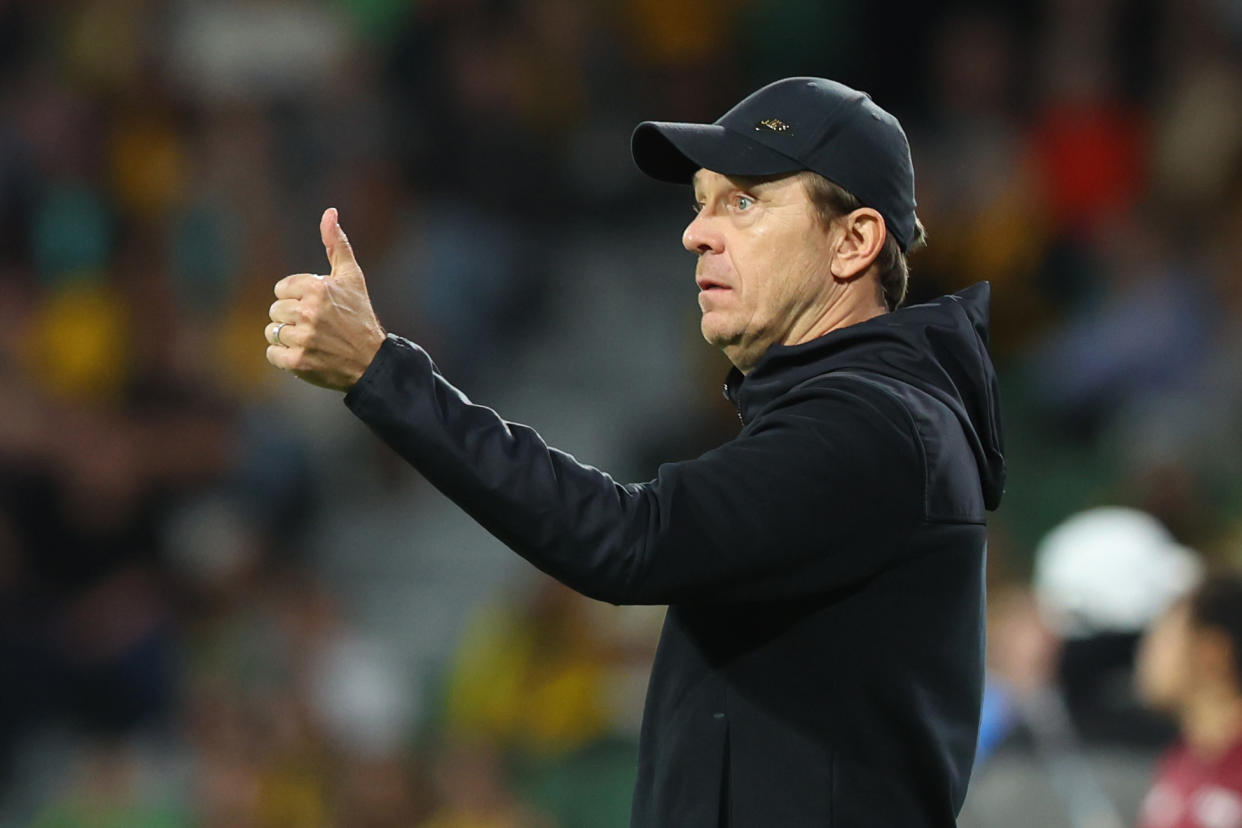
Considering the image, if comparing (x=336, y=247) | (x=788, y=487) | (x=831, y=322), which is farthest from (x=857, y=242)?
(x=336, y=247)

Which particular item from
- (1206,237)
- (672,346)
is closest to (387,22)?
(672,346)

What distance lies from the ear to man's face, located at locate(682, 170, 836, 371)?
15 mm

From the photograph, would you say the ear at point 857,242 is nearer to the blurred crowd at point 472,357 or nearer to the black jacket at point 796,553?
the black jacket at point 796,553

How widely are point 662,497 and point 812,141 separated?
500mm

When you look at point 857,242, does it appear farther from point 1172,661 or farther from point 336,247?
point 1172,661

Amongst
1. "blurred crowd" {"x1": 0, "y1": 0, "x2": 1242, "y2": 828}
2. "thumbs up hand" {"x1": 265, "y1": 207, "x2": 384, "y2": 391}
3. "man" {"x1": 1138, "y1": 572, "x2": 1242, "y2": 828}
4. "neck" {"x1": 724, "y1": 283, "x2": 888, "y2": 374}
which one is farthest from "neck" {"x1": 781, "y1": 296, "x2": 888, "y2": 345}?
"blurred crowd" {"x1": 0, "y1": 0, "x2": 1242, "y2": 828}

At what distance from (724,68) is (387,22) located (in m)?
1.70

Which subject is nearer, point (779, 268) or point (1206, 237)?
point (779, 268)

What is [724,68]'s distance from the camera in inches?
326

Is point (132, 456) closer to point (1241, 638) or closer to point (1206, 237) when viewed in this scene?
point (1206, 237)

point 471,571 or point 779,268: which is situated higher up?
point 779,268

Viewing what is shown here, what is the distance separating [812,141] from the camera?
221 centimetres

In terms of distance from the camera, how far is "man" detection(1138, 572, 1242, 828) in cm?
401

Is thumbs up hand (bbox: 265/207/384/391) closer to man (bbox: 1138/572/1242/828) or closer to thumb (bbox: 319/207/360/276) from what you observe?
thumb (bbox: 319/207/360/276)
